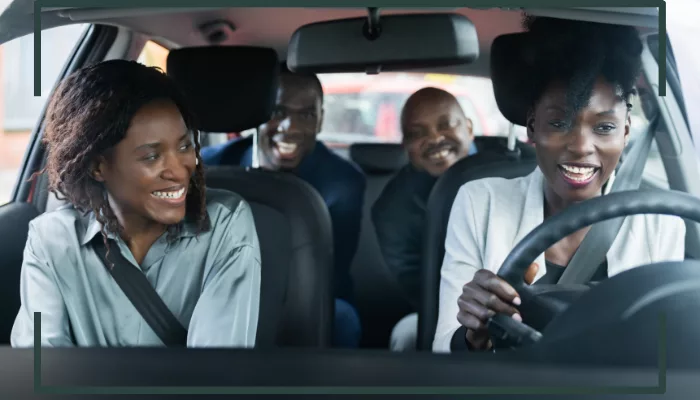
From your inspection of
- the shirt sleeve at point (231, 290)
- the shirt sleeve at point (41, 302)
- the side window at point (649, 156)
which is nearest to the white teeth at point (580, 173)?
the side window at point (649, 156)

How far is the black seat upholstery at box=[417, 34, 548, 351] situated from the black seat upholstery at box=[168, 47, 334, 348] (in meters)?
0.22

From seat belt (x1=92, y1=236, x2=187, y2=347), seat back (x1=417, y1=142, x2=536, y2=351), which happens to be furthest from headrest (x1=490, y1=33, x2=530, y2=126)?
seat belt (x1=92, y1=236, x2=187, y2=347)

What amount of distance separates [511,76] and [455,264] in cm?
37

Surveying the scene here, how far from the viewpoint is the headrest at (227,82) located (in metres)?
1.77

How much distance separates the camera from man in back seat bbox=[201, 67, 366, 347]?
2309 mm

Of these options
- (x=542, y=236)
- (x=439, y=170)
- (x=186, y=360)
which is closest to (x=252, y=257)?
(x=186, y=360)

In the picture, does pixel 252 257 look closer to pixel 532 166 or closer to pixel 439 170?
pixel 532 166

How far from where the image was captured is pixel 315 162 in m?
2.67

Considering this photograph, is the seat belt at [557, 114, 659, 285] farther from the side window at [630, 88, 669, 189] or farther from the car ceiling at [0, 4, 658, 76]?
the car ceiling at [0, 4, 658, 76]

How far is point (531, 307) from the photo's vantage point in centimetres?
145

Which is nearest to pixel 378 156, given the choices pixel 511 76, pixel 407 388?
pixel 511 76

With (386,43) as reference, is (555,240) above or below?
below

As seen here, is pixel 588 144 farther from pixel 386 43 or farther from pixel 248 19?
pixel 248 19

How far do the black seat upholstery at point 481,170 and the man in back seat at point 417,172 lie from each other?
352 millimetres
